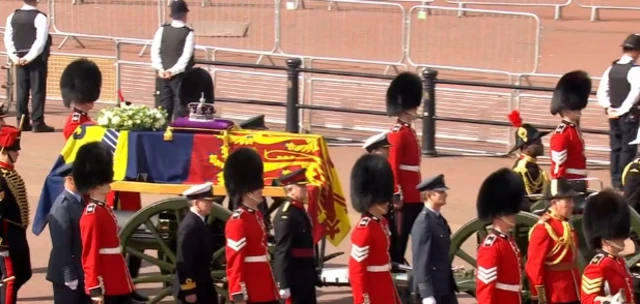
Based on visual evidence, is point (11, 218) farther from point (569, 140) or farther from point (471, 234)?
point (569, 140)

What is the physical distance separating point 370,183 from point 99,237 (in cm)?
155

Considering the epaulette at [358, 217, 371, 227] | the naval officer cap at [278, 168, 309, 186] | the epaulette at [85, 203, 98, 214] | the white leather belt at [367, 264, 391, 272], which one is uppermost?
the naval officer cap at [278, 168, 309, 186]

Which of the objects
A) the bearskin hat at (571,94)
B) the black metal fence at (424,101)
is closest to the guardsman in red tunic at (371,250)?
the bearskin hat at (571,94)

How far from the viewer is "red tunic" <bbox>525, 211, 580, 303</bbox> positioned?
325 inches

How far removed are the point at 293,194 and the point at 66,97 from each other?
8.58 ft

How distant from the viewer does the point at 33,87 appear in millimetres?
14578

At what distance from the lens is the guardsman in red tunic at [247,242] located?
800 centimetres

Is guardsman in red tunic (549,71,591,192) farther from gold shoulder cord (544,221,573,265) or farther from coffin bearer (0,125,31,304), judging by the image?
coffin bearer (0,125,31,304)

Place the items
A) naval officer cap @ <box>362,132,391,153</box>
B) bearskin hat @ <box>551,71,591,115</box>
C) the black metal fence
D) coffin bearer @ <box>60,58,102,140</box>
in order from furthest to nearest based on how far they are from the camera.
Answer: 1. the black metal fence
2. bearskin hat @ <box>551,71,591,115</box>
3. coffin bearer @ <box>60,58,102,140</box>
4. naval officer cap @ <box>362,132,391,153</box>

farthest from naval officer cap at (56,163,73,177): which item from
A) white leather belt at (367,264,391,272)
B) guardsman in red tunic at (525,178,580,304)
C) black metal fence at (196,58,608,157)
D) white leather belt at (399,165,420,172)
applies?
black metal fence at (196,58,608,157)

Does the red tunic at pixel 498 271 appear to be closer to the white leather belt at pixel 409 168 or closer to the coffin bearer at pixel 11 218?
the white leather belt at pixel 409 168

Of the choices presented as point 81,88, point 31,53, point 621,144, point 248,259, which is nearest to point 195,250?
point 248,259

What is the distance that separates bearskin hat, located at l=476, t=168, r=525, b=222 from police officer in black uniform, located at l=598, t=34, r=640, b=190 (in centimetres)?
409

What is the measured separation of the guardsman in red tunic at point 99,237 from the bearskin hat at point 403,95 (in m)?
2.65
